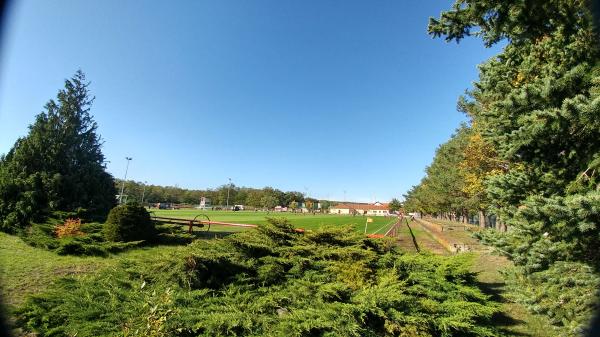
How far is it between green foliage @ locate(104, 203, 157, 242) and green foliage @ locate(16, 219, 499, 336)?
24.7ft

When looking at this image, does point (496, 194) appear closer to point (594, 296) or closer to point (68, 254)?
point (594, 296)

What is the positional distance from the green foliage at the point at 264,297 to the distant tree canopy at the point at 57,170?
1061 cm

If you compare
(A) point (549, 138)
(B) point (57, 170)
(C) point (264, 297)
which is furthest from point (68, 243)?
(A) point (549, 138)

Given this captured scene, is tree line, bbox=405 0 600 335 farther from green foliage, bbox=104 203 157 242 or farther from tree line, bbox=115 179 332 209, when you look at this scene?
tree line, bbox=115 179 332 209

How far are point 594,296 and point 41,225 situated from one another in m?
17.3

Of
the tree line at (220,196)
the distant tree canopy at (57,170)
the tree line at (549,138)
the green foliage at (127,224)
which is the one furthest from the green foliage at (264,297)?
the tree line at (220,196)

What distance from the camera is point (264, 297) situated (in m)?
5.72

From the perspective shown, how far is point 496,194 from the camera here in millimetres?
7188

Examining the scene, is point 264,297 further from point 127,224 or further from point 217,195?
point 217,195

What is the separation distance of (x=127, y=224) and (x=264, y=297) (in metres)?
11.0

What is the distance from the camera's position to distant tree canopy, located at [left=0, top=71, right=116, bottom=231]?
14.5 metres

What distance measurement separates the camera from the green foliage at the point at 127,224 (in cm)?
1397

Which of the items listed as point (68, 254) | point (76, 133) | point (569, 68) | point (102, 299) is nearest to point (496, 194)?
point (569, 68)

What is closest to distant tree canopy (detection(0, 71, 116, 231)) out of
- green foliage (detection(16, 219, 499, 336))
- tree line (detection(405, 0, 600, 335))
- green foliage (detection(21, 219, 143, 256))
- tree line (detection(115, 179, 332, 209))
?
green foliage (detection(21, 219, 143, 256))
